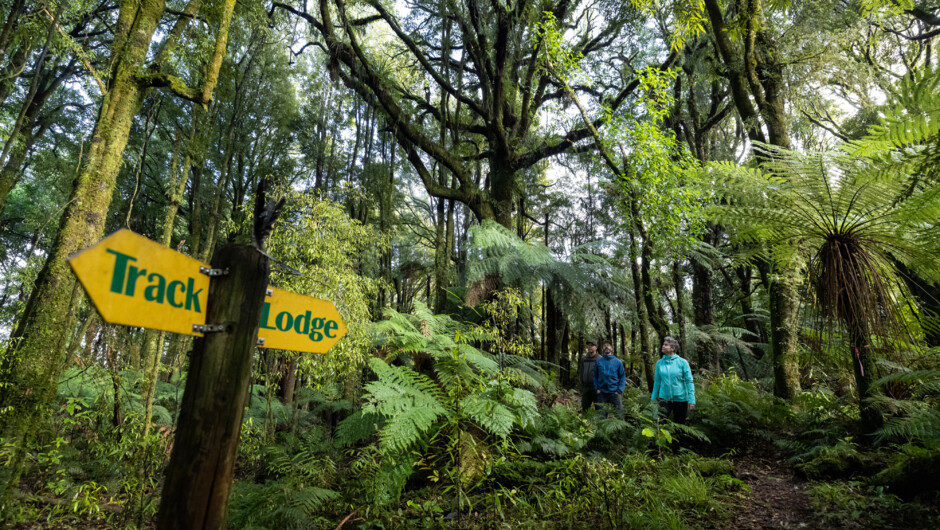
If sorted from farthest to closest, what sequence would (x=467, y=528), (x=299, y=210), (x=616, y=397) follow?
(x=616, y=397)
(x=299, y=210)
(x=467, y=528)

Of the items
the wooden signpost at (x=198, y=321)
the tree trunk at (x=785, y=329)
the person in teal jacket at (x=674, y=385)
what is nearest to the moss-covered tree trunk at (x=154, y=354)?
the wooden signpost at (x=198, y=321)

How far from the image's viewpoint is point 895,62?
30.2ft

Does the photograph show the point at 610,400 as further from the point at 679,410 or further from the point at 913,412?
the point at 913,412

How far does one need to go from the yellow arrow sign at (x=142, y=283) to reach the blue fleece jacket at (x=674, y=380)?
5095 millimetres

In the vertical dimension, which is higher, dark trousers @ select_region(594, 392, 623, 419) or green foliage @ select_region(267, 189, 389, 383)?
green foliage @ select_region(267, 189, 389, 383)

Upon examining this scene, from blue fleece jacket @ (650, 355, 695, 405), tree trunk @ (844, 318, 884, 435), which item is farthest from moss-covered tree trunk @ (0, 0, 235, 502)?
tree trunk @ (844, 318, 884, 435)

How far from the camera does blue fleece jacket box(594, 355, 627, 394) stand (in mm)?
6547

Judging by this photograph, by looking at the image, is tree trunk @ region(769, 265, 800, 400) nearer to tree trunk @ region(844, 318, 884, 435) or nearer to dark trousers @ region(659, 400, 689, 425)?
tree trunk @ region(844, 318, 884, 435)

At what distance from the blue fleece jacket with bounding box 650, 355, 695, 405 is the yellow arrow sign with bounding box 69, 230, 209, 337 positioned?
5.10 m

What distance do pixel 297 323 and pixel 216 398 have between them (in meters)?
0.48

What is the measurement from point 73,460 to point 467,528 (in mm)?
6431

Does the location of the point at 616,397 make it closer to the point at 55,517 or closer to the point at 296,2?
the point at 55,517

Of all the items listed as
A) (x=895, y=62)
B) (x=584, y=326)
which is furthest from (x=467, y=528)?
(x=895, y=62)

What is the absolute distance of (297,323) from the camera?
1.91 meters
